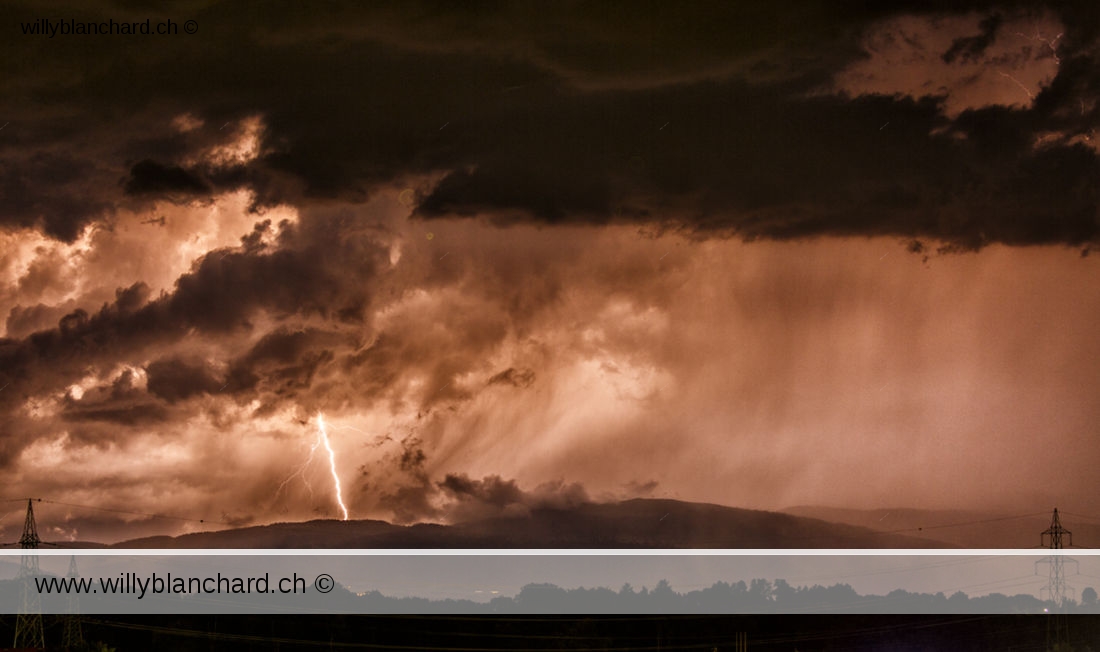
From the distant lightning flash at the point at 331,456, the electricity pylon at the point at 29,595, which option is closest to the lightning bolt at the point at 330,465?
the distant lightning flash at the point at 331,456

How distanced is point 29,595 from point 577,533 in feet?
25.4

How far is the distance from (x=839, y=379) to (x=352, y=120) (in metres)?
6.84

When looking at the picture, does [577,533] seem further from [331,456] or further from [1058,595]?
[1058,595]

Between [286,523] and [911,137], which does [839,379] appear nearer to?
[911,137]

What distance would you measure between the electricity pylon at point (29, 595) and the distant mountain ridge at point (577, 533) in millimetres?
1522

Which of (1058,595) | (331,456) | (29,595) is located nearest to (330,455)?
(331,456)

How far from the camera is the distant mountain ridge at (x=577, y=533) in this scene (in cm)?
1249

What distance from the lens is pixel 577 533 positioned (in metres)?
12.6

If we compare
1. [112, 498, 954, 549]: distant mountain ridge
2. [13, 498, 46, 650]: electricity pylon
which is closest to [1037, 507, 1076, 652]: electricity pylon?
[112, 498, 954, 549]: distant mountain ridge

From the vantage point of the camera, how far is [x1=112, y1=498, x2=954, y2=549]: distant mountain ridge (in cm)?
1249

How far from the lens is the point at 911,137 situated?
491 inches
